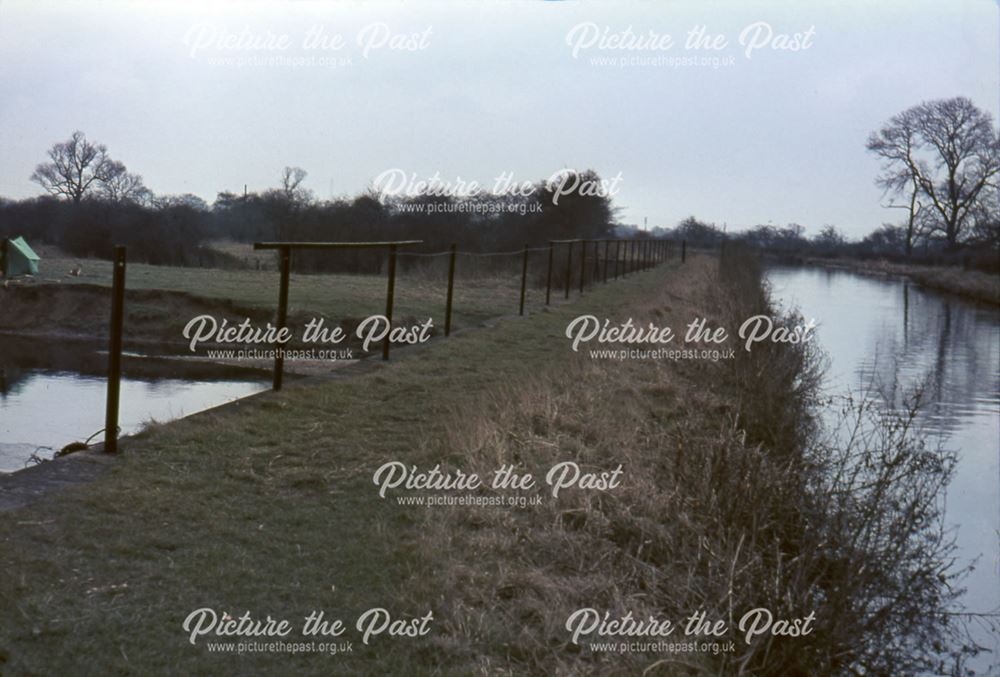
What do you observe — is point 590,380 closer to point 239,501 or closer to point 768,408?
point 768,408

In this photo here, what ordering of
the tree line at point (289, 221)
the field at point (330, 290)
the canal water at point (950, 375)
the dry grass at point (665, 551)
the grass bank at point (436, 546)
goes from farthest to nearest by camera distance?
the tree line at point (289, 221) < the field at point (330, 290) < the canal water at point (950, 375) < the dry grass at point (665, 551) < the grass bank at point (436, 546)

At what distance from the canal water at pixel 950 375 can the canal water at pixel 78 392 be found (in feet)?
21.1

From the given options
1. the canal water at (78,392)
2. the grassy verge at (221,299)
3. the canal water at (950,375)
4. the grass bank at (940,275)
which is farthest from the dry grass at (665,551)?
the grass bank at (940,275)

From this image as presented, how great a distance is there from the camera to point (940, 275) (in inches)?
1921

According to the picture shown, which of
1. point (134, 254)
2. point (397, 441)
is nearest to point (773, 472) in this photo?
point (397, 441)

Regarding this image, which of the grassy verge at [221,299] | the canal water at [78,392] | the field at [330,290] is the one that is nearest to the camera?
the canal water at [78,392]

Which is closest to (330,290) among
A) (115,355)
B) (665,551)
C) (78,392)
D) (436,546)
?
(78,392)

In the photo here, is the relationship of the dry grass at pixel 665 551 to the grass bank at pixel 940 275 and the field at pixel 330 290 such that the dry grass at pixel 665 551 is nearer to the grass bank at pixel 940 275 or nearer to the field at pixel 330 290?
the field at pixel 330 290

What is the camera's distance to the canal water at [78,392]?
8.38m

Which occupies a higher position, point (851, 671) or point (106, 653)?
point (106, 653)

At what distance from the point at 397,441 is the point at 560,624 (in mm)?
2904

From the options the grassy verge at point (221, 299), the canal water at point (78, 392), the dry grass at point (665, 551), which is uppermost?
the grassy verge at point (221, 299)


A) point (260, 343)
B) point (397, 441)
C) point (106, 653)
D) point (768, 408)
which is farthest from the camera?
point (260, 343)

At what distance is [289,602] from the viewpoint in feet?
13.4
